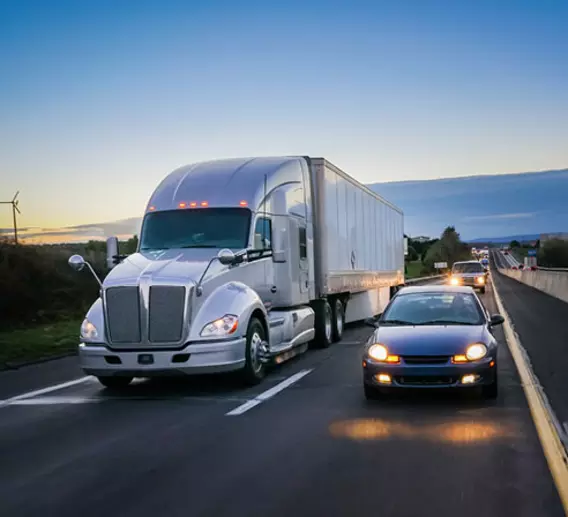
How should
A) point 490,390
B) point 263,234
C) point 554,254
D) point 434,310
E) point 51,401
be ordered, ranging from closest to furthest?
point 490,390 → point 51,401 → point 434,310 → point 263,234 → point 554,254

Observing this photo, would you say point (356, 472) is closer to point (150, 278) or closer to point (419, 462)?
point (419, 462)

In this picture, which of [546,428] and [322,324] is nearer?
[546,428]

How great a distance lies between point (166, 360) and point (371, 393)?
2.86 metres

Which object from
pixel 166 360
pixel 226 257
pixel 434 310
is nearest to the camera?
pixel 166 360

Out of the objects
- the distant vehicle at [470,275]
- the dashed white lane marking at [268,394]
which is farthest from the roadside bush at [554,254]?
the dashed white lane marking at [268,394]

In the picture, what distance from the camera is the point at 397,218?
31797mm

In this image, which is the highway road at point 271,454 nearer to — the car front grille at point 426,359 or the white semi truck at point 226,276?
the car front grille at point 426,359

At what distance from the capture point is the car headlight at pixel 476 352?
9758 mm

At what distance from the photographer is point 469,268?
4850cm

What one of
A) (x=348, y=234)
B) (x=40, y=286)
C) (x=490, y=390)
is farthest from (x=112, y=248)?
(x=40, y=286)

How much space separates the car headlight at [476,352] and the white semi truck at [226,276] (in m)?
3.32

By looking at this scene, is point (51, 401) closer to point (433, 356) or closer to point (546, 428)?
point (433, 356)

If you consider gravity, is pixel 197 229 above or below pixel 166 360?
above

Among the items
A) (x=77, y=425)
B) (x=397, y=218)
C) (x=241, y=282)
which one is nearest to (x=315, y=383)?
(x=241, y=282)
